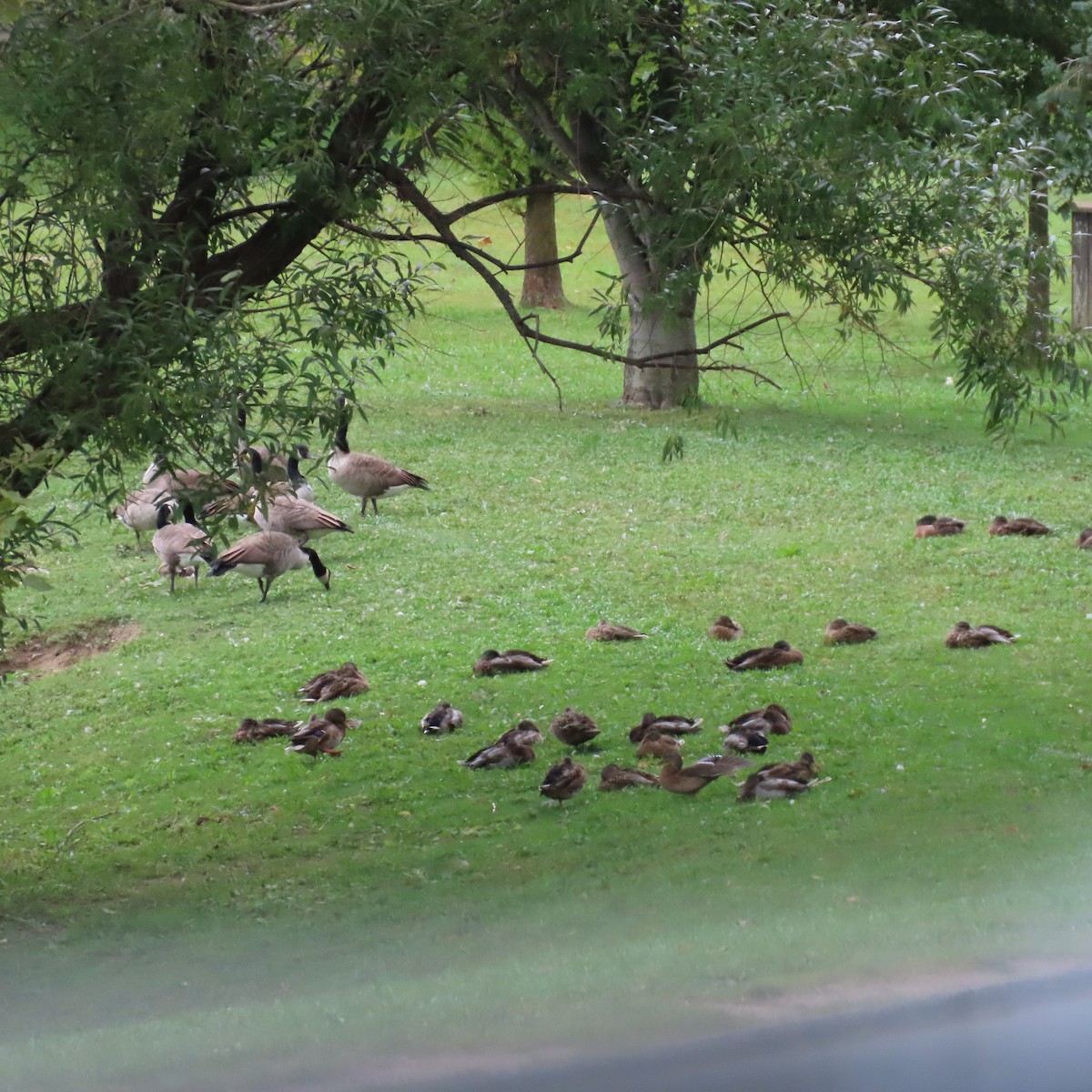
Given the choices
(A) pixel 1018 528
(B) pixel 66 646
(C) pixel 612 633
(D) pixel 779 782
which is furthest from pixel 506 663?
(A) pixel 1018 528

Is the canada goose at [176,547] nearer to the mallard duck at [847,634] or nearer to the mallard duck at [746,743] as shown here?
the mallard duck at [847,634]

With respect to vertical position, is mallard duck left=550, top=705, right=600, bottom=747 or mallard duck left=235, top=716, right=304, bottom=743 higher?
mallard duck left=550, top=705, right=600, bottom=747

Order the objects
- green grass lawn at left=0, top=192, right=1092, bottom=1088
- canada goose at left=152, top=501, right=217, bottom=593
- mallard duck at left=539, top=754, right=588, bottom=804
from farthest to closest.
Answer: canada goose at left=152, top=501, right=217, bottom=593
mallard duck at left=539, top=754, right=588, bottom=804
green grass lawn at left=0, top=192, right=1092, bottom=1088

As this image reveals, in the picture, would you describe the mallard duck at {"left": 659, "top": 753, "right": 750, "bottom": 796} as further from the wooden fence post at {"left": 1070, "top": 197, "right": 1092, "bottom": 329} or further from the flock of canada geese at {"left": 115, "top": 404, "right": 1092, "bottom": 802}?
the wooden fence post at {"left": 1070, "top": 197, "right": 1092, "bottom": 329}

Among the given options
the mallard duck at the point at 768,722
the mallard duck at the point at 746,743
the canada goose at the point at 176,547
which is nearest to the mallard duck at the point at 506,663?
the mallard duck at the point at 768,722

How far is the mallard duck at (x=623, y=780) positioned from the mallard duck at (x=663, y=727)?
0.70 meters

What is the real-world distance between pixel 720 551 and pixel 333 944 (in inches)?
339

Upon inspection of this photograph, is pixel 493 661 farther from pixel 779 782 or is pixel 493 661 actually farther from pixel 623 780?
pixel 779 782

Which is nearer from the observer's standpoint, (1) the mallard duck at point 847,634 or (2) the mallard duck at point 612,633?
(1) the mallard duck at point 847,634

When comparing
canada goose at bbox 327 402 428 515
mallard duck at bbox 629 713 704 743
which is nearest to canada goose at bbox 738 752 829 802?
mallard duck at bbox 629 713 704 743

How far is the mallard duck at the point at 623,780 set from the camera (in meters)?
8.16

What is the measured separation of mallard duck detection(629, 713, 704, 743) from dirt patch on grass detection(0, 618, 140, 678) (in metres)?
5.03

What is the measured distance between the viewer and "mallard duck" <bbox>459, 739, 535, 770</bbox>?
8711 millimetres

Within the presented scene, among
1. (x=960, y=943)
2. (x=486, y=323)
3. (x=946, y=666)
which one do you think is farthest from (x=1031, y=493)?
(x=486, y=323)
